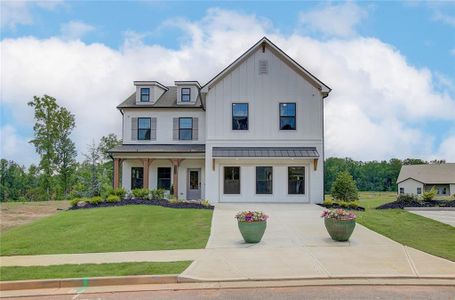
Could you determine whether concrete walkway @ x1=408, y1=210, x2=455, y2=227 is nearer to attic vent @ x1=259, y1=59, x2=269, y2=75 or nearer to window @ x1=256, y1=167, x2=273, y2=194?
window @ x1=256, y1=167, x2=273, y2=194

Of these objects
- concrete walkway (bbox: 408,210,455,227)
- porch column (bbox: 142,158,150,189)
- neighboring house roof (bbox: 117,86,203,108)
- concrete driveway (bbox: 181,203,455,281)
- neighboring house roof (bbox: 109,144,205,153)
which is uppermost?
neighboring house roof (bbox: 117,86,203,108)

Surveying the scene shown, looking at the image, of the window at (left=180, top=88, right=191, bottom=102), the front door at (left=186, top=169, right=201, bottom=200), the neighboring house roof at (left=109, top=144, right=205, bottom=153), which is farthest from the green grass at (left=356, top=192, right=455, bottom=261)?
the window at (left=180, top=88, right=191, bottom=102)

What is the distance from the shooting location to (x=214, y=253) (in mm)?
10555

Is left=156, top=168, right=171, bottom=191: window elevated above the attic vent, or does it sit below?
below

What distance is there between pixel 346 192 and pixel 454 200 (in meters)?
5.86

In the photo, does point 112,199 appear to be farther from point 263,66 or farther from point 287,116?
point 263,66

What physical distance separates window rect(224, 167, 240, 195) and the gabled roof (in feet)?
16.4

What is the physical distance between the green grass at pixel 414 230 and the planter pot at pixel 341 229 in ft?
5.72

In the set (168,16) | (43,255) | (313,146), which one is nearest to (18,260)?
(43,255)

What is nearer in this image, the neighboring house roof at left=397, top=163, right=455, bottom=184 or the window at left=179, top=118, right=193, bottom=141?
the window at left=179, top=118, right=193, bottom=141

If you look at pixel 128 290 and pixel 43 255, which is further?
pixel 43 255

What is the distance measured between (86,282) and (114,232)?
5.67 meters

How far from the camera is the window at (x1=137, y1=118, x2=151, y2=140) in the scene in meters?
27.0

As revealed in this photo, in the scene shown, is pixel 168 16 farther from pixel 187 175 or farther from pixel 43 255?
pixel 187 175
